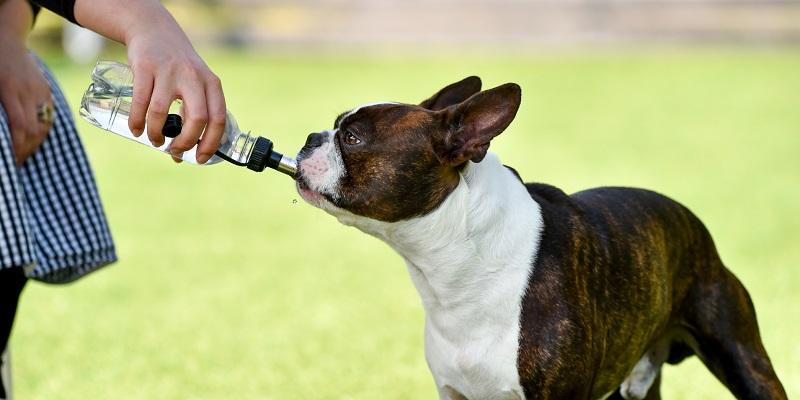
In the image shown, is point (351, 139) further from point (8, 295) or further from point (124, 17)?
point (8, 295)

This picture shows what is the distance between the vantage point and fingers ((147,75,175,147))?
2.39 metres

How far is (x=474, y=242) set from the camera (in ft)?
9.94

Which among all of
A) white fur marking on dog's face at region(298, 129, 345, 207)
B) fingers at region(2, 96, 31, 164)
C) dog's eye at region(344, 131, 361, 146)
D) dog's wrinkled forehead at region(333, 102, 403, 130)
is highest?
dog's wrinkled forehead at region(333, 102, 403, 130)

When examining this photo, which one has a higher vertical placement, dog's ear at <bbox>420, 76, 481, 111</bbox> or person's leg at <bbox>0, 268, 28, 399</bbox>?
dog's ear at <bbox>420, 76, 481, 111</bbox>

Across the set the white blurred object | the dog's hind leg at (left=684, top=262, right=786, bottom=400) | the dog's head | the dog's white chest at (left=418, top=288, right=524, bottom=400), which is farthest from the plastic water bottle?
the white blurred object

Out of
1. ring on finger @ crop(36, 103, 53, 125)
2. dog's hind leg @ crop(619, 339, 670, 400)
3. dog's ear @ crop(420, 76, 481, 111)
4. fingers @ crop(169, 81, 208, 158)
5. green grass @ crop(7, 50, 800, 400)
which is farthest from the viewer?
green grass @ crop(7, 50, 800, 400)

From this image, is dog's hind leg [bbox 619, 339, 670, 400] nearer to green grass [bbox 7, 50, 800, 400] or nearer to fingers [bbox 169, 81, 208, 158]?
green grass [bbox 7, 50, 800, 400]

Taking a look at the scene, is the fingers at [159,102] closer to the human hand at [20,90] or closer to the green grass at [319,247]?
the human hand at [20,90]

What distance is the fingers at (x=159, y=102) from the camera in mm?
2387

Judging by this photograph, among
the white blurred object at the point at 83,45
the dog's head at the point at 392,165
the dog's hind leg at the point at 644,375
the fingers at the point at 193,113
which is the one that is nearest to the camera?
the fingers at the point at 193,113

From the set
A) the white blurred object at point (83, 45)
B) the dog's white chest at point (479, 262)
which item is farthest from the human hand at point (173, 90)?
the white blurred object at point (83, 45)

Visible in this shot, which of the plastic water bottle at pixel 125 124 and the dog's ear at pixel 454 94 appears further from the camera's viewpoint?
the dog's ear at pixel 454 94

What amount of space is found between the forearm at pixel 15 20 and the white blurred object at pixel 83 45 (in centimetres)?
1467

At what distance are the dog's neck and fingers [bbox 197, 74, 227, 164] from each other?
0.63 metres
